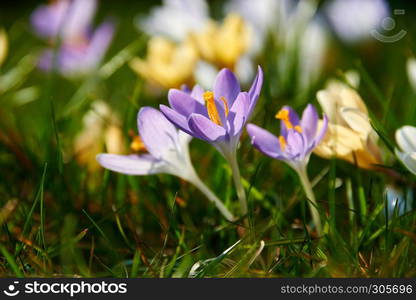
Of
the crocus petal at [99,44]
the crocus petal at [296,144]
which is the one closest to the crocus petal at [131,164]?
the crocus petal at [296,144]

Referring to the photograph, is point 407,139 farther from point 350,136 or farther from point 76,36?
point 76,36

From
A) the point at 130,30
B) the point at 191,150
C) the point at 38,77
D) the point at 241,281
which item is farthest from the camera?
the point at 130,30

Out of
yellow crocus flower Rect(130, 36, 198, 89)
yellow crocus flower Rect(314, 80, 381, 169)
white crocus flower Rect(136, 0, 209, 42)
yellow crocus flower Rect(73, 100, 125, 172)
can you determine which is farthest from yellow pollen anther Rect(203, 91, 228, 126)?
white crocus flower Rect(136, 0, 209, 42)

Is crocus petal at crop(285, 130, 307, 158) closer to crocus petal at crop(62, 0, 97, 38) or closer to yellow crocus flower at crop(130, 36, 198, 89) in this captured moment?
yellow crocus flower at crop(130, 36, 198, 89)

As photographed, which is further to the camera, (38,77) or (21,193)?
(38,77)

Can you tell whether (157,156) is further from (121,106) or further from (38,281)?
(121,106)

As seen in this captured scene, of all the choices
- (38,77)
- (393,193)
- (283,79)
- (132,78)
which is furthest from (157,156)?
(38,77)

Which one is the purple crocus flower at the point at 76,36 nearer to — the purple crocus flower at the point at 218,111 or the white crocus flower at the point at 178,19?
the white crocus flower at the point at 178,19
